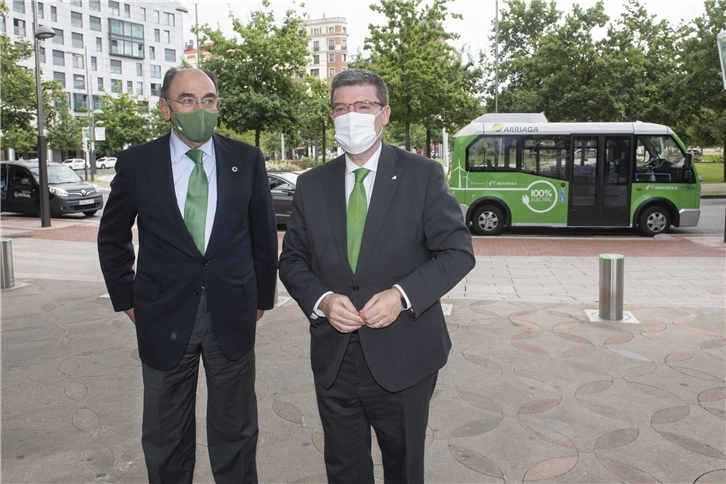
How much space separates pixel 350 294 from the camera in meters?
2.47

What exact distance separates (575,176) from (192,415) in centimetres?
1339

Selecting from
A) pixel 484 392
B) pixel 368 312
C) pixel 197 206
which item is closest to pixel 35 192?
pixel 484 392

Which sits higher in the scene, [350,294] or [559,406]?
[350,294]

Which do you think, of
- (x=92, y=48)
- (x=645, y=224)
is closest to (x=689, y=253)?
(x=645, y=224)

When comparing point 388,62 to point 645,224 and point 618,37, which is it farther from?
point 645,224

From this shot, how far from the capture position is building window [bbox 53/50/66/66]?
6900 centimetres

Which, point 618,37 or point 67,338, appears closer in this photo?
point 67,338

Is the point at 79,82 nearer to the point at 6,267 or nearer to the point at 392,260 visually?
the point at 6,267

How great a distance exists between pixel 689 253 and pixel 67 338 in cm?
1052

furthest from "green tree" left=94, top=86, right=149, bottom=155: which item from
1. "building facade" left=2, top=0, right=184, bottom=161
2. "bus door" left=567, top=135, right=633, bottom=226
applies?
"bus door" left=567, top=135, right=633, bottom=226

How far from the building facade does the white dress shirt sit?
66421mm

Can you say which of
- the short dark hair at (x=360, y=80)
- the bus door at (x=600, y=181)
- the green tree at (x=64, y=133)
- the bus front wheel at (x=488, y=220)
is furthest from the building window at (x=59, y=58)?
the short dark hair at (x=360, y=80)

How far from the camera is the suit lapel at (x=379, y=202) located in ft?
8.00

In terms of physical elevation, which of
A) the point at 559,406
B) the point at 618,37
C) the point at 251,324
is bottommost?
the point at 559,406
